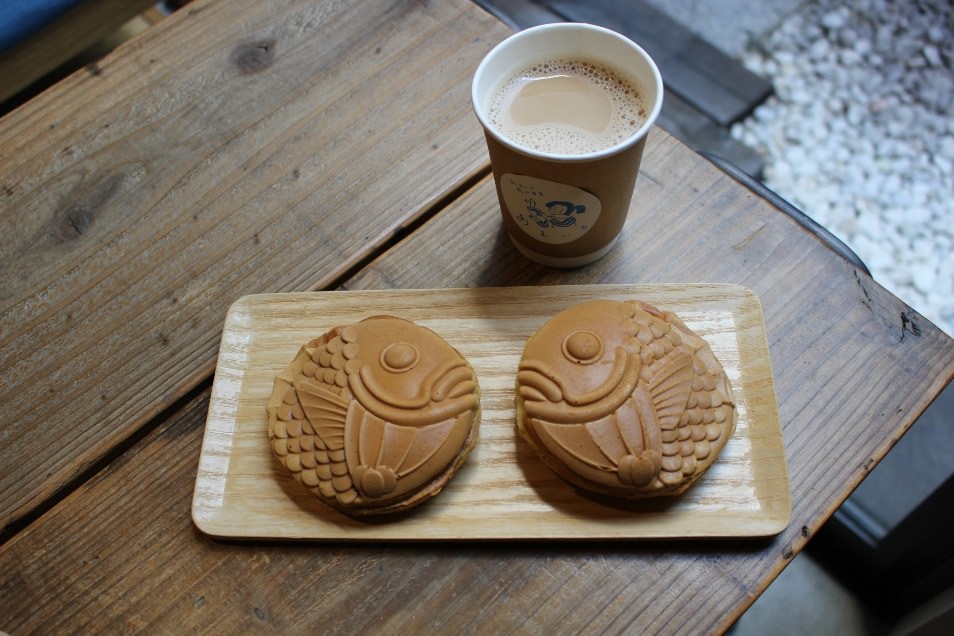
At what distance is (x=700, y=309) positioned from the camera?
0.86m

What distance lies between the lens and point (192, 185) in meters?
1.01

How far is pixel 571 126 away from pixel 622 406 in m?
0.30

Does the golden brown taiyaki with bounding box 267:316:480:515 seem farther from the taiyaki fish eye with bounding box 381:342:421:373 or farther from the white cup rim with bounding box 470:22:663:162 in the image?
the white cup rim with bounding box 470:22:663:162

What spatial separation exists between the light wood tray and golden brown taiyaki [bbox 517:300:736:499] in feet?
0.12

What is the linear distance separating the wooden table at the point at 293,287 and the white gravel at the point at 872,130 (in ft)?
2.68

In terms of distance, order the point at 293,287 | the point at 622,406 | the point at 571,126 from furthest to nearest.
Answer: the point at 293,287 → the point at 571,126 → the point at 622,406

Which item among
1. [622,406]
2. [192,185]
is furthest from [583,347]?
[192,185]

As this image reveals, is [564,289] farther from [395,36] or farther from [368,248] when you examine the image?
[395,36]

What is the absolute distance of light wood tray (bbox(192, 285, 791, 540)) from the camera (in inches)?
29.6

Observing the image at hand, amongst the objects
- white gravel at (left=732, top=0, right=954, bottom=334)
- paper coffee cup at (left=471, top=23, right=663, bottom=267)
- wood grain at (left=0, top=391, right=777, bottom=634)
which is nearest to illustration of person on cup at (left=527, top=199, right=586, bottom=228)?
paper coffee cup at (left=471, top=23, right=663, bottom=267)

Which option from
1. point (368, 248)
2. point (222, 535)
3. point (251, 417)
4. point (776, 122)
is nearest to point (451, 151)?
point (368, 248)

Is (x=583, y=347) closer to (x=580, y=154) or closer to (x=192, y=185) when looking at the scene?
(x=580, y=154)

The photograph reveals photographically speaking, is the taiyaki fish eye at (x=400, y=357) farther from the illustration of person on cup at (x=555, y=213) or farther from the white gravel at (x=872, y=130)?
the white gravel at (x=872, y=130)

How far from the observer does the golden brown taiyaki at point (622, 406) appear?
2.35 feet
